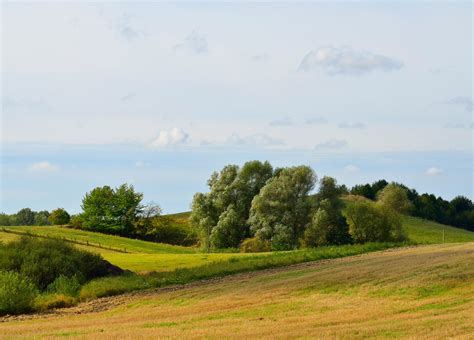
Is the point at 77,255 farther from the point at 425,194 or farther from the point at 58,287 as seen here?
the point at 425,194

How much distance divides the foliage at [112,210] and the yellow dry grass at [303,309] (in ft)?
225

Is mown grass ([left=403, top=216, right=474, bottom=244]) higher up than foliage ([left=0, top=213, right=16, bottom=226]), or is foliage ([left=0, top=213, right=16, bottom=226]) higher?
foliage ([left=0, top=213, right=16, bottom=226])

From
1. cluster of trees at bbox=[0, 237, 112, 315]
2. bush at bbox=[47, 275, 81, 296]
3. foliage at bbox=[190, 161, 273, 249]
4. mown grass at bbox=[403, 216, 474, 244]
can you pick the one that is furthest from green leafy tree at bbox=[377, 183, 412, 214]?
bush at bbox=[47, 275, 81, 296]

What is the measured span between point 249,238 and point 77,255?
43.7m

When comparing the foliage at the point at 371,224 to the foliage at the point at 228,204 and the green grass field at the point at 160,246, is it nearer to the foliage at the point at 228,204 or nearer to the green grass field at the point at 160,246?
the green grass field at the point at 160,246

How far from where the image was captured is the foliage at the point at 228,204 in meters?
90.3

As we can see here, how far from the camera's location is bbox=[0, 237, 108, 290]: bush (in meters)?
43.6

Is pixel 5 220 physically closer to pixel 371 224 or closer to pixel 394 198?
pixel 394 198

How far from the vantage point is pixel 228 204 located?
93.7 m

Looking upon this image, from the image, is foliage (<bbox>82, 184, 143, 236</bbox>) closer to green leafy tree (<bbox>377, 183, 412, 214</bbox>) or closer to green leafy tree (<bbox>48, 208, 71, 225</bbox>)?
green leafy tree (<bbox>48, 208, 71, 225</bbox>)

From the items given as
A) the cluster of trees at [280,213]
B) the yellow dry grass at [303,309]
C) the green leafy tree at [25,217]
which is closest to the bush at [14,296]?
the yellow dry grass at [303,309]

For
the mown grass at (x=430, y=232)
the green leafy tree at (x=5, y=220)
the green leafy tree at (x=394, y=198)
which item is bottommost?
the mown grass at (x=430, y=232)

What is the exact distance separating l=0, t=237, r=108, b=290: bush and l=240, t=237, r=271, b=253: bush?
3677cm

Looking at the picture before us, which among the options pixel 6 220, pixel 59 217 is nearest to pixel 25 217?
pixel 6 220
